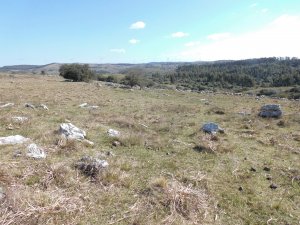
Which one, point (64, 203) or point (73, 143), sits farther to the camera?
point (73, 143)

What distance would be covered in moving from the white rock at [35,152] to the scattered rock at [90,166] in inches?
44.7

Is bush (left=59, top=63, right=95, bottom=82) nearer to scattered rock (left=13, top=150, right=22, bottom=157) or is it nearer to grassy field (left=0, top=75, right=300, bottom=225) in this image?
grassy field (left=0, top=75, right=300, bottom=225)

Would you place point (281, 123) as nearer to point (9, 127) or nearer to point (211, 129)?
point (211, 129)

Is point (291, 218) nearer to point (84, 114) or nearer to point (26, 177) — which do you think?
point (26, 177)

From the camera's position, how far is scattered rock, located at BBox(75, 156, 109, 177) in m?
7.25

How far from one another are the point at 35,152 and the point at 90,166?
178cm

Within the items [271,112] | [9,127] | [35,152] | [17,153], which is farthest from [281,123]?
[17,153]

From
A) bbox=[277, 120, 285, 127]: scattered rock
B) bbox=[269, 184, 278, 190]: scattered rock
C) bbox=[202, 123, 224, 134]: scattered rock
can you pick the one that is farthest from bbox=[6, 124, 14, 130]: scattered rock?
bbox=[277, 120, 285, 127]: scattered rock

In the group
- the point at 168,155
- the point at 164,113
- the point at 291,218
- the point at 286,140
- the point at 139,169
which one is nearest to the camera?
the point at 291,218

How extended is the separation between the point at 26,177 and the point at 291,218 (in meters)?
5.65

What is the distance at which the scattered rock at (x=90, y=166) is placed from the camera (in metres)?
7.25

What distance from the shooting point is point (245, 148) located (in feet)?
37.3

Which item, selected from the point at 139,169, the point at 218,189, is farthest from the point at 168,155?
the point at 218,189

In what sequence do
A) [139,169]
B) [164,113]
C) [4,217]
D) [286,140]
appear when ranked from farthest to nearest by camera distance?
[164,113] < [286,140] < [139,169] < [4,217]
